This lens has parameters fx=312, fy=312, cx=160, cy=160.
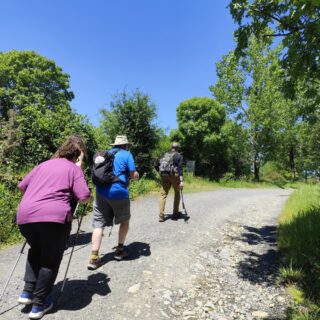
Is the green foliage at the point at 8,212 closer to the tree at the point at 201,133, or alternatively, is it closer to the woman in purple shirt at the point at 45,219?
the woman in purple shirt at the point at 45,219

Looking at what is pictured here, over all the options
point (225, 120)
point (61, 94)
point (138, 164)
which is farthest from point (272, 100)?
point (61, 94)

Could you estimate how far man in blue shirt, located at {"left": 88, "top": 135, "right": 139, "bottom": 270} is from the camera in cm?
488

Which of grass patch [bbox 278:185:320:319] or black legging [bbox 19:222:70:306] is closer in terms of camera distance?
black legging [bbox 19:222:70:306]

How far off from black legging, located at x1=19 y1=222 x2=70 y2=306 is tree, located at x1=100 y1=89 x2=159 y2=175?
11.6 m

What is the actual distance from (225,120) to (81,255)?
2517 centimetres

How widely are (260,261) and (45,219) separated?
4241mm

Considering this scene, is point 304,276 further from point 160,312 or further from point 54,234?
point 54,234

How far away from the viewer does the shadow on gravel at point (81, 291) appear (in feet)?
12.5

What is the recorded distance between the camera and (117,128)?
1520cm

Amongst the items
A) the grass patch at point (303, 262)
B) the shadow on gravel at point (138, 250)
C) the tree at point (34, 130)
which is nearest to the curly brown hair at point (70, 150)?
the shadow on gravel at point (138, 250)

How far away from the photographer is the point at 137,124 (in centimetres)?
1524

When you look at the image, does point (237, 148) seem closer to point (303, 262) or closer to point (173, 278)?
point (303, 262)

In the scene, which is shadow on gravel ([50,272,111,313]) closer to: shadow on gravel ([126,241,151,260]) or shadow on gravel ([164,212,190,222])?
shadow on gravel ([126,241,151,260])

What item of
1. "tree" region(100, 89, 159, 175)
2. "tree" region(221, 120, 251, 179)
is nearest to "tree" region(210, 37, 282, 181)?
"tree" region(221, 120, 251, 179)
